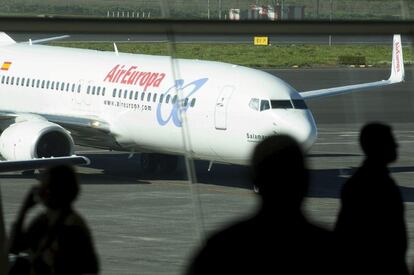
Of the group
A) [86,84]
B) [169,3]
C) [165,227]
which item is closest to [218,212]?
[165,227]

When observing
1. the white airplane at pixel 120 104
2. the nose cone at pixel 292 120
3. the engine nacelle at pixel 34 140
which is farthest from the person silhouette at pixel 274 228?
the engine nacelle at pixel 34 140

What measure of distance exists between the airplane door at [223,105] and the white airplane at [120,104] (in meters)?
0.02

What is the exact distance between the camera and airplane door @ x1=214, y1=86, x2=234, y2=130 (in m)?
24.2

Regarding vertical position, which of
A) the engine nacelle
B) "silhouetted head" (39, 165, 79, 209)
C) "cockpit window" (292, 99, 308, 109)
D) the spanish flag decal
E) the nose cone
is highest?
"silhouetted head" (39, 165, 79, 209)

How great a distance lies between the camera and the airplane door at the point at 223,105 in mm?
24188

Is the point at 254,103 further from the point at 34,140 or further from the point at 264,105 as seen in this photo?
the point at 34,140

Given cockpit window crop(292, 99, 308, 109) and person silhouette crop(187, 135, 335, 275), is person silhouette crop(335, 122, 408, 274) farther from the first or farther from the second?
cockpit window crop(292, 99, 308, 109)

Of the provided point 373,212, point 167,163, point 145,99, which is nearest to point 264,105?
point 145,99

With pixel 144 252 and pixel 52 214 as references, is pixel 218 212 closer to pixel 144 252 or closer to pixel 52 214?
pixel 144 252

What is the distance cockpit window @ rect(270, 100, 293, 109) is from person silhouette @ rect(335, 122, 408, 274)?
16819 millimetres

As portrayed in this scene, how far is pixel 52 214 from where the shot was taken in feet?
22.7

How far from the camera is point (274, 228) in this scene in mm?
5449

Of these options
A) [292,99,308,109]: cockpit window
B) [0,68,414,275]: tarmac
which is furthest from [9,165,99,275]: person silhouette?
[292,99,308,109]: cockpit window

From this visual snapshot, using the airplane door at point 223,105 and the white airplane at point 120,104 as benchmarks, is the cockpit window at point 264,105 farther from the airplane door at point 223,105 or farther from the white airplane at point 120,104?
the airplane door at point 223,105
